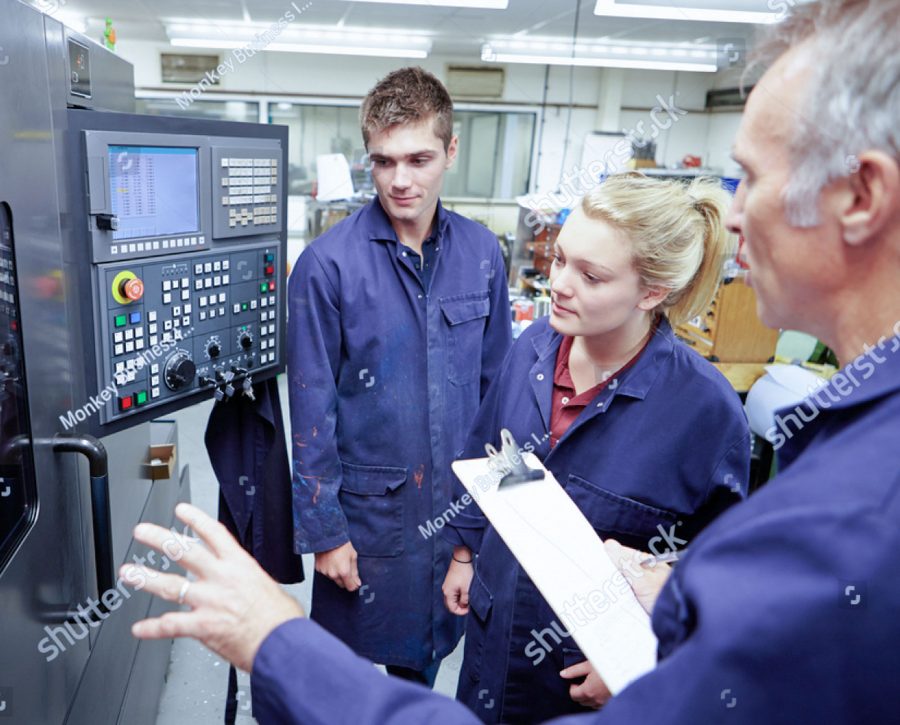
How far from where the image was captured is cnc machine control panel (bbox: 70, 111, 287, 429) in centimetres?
95

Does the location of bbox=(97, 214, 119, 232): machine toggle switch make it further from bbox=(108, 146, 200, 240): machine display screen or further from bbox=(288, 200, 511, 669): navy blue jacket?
bbox=(288, 200, 511, 669): navy blue jacket

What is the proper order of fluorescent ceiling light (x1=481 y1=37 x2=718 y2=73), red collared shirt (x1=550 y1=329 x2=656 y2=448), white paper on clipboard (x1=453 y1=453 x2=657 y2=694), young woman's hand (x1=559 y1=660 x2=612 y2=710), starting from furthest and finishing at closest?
fluorescent ceiling light (x1=481 y1=37 x2=718 y2=73) < red collared shirt (x1=550 y1=329 x2=656 y2=448) < young woman's hand (x1=559 y1=660 x2=612 y2=710) < white paper on clipboard (x1=453 y1=453 x2=657 y2=694)

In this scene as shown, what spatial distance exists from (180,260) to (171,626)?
0.64 metres

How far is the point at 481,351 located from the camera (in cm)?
167

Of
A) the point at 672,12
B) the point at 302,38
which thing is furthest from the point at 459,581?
the point at 302,38

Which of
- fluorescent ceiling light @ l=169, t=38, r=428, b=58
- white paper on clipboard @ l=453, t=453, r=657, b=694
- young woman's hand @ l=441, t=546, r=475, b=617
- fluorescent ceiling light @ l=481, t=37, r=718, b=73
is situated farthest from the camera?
fluorescent ceiling light @ l=169, t=38, r=428, b=58

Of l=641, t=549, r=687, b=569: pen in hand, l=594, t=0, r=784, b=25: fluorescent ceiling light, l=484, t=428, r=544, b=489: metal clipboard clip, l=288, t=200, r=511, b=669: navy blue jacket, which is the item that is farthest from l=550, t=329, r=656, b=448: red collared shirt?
l=594, t=0, r=784, b=25: fluorescent ceiling light

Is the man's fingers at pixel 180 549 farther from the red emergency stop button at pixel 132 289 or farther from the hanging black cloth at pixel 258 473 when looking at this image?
the hanging black cloth at pixel 258 473

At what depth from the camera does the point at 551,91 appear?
290 inches

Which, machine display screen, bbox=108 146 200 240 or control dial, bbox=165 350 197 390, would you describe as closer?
machine display screen, bbox=108 146 200 240

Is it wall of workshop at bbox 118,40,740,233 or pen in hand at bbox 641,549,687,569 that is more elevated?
wall of workshop at bbox 118,40,740,233

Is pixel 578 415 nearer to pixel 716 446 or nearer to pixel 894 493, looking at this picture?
pixel 716 446

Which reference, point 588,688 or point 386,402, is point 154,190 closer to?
point 386,402

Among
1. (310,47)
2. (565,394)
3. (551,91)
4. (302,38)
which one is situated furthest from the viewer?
(551,91)
